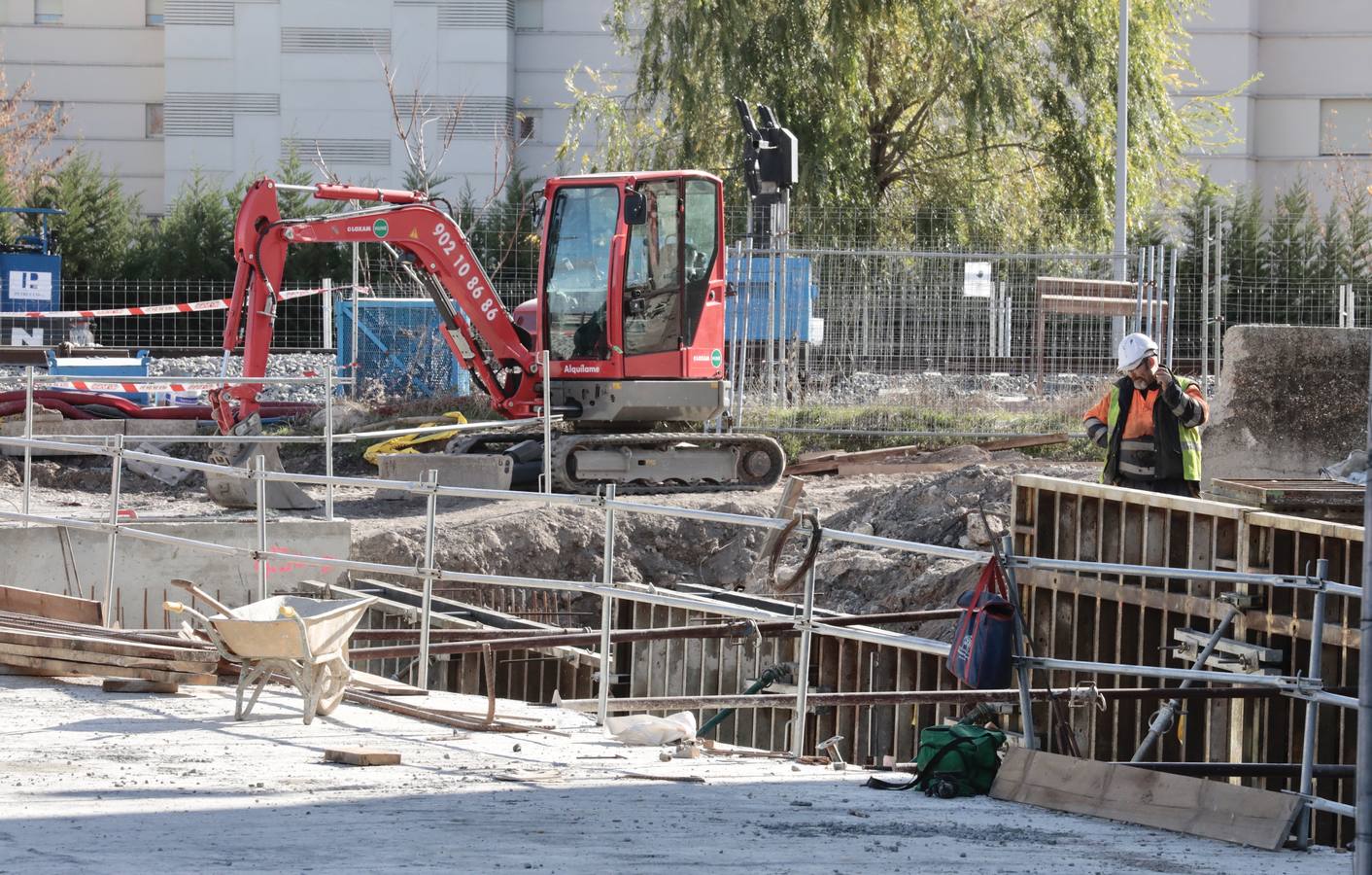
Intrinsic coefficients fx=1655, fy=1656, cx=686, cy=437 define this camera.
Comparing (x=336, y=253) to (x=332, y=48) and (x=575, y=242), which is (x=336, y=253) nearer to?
(x=332, y=48)

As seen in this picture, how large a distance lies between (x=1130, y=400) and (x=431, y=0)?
1573 inches

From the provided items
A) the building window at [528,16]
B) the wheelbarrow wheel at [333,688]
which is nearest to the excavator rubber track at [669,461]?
the wheelbarrow wheel at [333,688]

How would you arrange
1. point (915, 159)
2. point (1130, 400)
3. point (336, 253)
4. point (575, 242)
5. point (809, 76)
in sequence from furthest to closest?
1. point (336, 253)
2. point (915, 159)
3. point (809, 76)
4. point (575, 242)
5. point (1130, 400)

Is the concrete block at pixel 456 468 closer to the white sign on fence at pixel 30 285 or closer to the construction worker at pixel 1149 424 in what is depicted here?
the construction worker at pixel 1149 424

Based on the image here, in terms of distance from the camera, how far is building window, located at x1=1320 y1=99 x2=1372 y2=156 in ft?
166

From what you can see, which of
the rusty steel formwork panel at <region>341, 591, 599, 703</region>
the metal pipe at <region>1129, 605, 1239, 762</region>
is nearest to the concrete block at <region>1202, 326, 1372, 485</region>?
the metal pipe at <region>1129, 605, 1239, 762</region>

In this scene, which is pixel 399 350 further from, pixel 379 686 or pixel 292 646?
pixel 292 646

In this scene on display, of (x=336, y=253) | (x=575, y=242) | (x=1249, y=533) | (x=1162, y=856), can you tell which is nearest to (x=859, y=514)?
(x=575, y=242)

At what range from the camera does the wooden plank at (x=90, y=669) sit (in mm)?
9148

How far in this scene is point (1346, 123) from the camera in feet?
167

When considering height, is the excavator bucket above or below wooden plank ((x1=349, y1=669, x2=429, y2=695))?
above

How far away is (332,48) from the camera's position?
47875 millimetres

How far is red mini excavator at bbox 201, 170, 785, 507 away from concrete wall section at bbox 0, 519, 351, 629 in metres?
1.95

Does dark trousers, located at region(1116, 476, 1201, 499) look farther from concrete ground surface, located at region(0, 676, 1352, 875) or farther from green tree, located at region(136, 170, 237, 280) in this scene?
green tree, located at region(136, 170, 237, 280)
